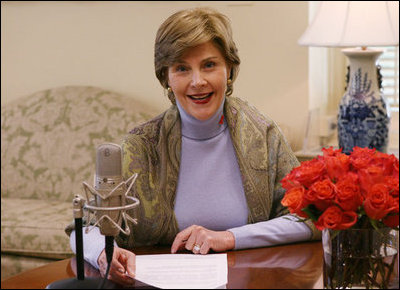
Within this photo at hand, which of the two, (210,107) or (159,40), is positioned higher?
(159,40)

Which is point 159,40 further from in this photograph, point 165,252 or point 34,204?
point 34,204

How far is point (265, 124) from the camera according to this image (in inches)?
79.7

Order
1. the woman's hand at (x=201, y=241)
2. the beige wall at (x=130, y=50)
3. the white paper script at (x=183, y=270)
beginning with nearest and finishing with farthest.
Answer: the white paper script at (x=183, y=270)
the woman's hand at (x=201, y=241)
the beige wall at (x=130, y=50)

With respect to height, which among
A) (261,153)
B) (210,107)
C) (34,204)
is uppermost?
(210,107)

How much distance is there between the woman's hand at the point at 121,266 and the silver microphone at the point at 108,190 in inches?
7.9

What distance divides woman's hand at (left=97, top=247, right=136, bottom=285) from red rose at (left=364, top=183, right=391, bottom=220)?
0.54 metres

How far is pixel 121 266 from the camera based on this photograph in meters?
1.52

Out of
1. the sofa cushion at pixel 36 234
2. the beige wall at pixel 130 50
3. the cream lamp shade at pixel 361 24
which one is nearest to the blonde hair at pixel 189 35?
the cream lamp shade at pixel 361 24

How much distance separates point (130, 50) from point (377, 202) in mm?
2502

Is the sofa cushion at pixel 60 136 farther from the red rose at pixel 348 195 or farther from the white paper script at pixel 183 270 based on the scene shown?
the red rose at pixel 348 195

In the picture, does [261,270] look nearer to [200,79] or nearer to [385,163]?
[385,163]

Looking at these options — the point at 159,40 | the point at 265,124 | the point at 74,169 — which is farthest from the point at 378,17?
the point at 74,169

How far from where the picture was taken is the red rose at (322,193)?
1318mm

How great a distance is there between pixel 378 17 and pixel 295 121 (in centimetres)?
73
